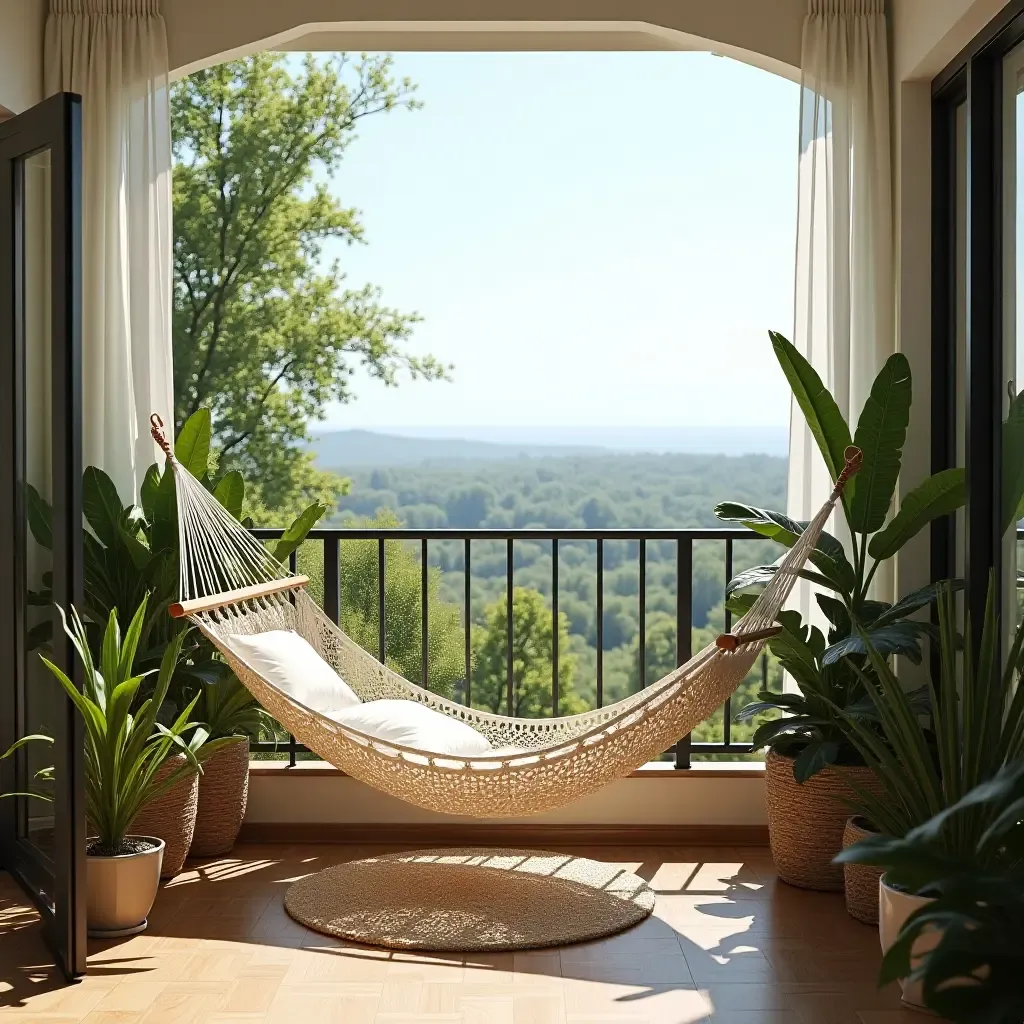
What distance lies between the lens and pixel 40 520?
3.08m

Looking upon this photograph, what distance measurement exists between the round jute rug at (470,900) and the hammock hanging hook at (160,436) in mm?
1206

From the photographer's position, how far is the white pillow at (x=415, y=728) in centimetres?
302

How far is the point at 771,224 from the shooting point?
14.5 metres

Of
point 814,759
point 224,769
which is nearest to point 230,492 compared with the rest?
point 224,769

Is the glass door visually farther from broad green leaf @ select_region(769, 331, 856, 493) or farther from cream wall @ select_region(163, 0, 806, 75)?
broad green leaf @ select_region(769, 331, 856, 493)

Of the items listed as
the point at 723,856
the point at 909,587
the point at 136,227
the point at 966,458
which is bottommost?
the point at 723,856

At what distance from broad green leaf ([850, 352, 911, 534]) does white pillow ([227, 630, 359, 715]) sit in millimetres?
1460

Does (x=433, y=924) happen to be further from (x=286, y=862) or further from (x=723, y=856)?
(x=723, y=856)

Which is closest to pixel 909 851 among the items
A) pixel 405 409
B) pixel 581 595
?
pixel 581 595

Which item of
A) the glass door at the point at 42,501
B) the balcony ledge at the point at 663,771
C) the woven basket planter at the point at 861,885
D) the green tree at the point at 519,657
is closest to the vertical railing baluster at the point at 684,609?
the balcony ledge at the point at 663,771

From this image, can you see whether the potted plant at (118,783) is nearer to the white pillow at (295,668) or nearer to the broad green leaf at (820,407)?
the white pillow at (295,668)

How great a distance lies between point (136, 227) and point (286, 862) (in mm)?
1938

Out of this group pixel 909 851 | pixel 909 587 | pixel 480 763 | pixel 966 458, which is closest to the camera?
pixel 909 851

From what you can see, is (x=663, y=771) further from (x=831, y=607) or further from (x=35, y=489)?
(x=35, y=489)
